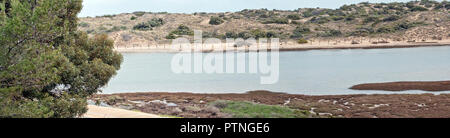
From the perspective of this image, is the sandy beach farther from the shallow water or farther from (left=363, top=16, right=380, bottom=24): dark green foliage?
(left=363, top=16, right=380, bottom=24): dark green foliage

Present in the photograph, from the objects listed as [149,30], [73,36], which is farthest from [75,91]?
[149,30]

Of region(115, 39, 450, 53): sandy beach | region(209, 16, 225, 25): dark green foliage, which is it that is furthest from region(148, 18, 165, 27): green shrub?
region(115, 39, 450, 53): sandy beach

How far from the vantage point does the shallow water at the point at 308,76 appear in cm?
2969

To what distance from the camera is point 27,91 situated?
11.8 metres

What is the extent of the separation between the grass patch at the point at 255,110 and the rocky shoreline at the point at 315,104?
0.52 meters

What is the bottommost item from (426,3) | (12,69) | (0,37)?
(12,69)

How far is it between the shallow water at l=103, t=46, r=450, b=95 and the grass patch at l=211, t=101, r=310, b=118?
549 centimetres

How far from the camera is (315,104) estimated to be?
2227 centimetres

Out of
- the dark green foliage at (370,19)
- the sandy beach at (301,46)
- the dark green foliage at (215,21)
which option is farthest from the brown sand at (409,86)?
the dark green foliage at (215,21)

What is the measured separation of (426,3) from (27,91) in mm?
106791
